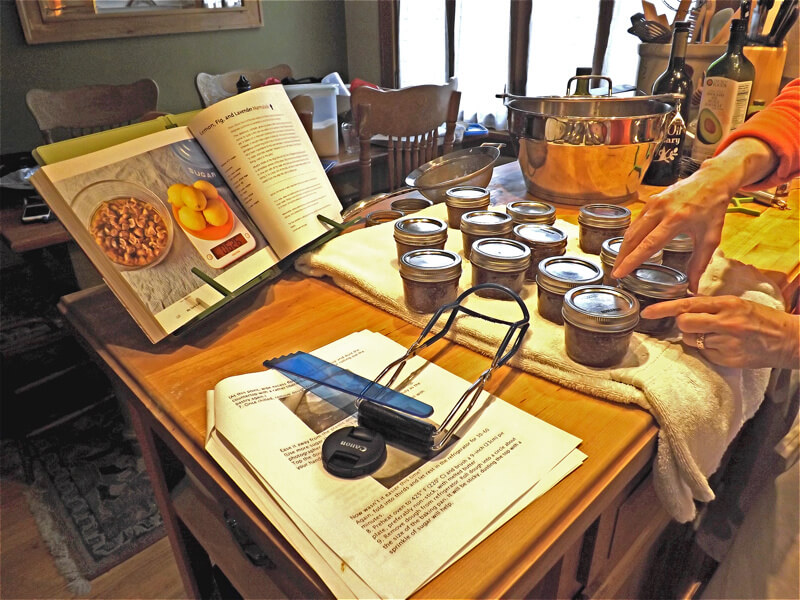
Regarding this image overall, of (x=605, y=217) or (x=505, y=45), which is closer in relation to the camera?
(x=605, y=217)

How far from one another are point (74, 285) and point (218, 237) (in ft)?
3.47

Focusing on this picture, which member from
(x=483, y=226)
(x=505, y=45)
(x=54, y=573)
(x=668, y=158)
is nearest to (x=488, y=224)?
(x=483, y=226)

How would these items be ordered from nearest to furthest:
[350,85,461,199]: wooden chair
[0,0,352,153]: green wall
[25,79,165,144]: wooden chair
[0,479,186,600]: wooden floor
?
[0,479,186,600]: wooden floor, [350,85,461,199]: wooden chair, [25,79,165,144]: wooden chair, [0,0,352,153]: green wall

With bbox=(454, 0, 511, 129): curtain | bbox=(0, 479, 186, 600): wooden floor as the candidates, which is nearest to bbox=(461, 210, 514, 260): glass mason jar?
bbox=(0, 479, 186, 600): wooden floor

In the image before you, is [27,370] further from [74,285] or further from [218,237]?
[218,237]

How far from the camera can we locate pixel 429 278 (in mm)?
656

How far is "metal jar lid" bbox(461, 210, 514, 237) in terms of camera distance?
29.6 inches

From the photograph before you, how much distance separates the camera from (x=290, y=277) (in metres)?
0.83

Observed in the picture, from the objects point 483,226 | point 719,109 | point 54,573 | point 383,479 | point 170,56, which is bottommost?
point 54,573

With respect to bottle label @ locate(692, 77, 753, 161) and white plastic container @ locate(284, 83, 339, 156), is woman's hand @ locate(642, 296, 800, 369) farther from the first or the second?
white plastic container @ locate(284, 83, 339, 156)

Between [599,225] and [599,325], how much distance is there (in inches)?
12.1

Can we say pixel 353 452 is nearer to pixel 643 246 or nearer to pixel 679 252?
pixel 643 246

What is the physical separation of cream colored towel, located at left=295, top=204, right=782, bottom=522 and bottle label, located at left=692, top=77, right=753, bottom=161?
1.67 ft

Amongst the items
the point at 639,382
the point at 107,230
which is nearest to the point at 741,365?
the point at 639,382
